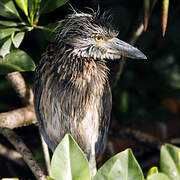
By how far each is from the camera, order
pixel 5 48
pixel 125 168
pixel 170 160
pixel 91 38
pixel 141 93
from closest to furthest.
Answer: pixel 125 168, pixel 170 160, pixel 5 48, pixel 91 38, pixel 141 93

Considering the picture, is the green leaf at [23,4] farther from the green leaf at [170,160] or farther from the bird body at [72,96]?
the green leaf at [170,160]

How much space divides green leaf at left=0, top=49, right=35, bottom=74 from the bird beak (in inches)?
14.5

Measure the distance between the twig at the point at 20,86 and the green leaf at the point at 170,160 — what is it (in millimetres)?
895

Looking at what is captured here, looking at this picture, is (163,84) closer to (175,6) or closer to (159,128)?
(159,128)

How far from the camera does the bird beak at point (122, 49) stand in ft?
5.25

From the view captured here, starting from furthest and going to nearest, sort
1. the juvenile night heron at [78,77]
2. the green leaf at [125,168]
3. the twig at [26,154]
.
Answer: the twig at [26,154] → the juvenile night heron at [78,77] → the green leaf at [125,168]

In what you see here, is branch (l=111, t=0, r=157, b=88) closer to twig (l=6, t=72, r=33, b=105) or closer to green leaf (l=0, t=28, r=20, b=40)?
twig (l=6, t=72, r=33, b=105)

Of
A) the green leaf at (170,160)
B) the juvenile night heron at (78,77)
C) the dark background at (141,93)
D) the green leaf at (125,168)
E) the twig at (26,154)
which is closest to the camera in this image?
the green leaf at (125,168)

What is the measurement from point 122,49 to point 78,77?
0.84 feet

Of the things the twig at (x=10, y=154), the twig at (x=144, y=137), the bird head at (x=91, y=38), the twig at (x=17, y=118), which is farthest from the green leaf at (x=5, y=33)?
the twig at (x=144, y=137)

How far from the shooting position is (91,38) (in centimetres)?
167

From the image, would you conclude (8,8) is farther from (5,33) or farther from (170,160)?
(170,160)

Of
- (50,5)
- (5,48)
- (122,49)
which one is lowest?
(122,49)

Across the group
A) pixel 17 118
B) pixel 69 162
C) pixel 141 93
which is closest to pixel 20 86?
pixel 17 118
